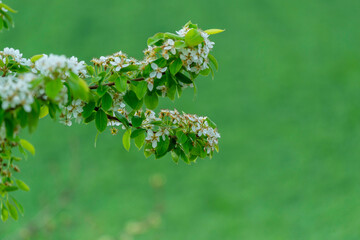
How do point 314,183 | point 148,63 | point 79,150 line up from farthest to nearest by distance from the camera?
point 79,150, point 314,183, point 148,63

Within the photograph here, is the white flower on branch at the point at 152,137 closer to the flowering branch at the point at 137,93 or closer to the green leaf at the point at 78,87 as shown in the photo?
the flowering branch at the point at 137,93

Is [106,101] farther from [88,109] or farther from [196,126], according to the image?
[196,126]

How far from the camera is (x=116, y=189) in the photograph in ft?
16.2

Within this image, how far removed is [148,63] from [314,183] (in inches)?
146

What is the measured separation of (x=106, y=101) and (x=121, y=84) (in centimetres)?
7

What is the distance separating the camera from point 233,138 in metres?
5.22

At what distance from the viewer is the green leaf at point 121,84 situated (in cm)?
118

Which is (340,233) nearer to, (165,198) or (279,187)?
(279,187)

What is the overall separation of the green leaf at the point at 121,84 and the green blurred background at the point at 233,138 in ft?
8.25

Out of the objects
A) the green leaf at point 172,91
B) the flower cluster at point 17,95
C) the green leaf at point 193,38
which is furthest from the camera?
the green leaf at point 172,91

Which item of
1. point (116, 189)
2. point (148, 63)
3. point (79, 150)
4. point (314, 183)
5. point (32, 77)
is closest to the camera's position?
point (32, 77)

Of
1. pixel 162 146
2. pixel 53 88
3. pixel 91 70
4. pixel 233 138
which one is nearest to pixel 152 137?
pixel 162 146

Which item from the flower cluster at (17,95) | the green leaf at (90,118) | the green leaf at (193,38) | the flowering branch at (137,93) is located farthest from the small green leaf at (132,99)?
the flower cluster at (17,95)

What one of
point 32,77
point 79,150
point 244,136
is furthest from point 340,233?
point 32,77
